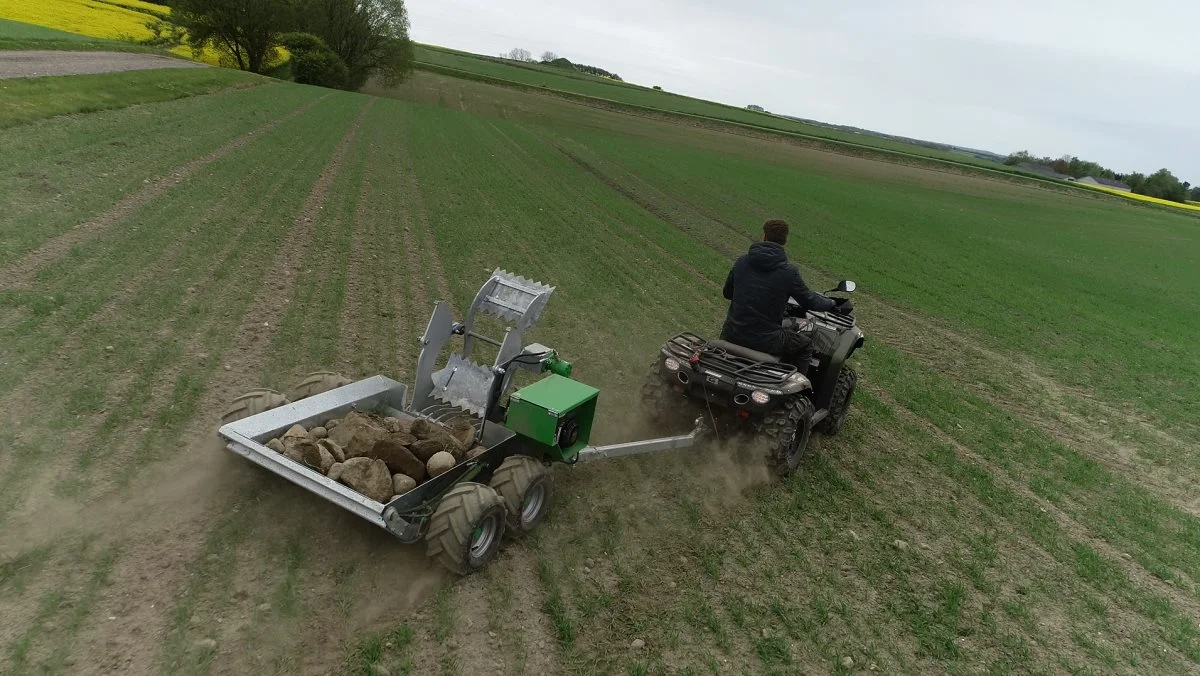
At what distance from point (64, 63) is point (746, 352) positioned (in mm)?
28766

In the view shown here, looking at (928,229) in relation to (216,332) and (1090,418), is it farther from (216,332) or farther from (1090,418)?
(216,332)

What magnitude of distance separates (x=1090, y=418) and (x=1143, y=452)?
0.90m

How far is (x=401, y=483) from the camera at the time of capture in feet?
13.8

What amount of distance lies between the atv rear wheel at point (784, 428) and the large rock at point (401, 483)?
124 inches

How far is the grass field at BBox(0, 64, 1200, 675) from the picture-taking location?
3740mm

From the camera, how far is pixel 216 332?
6875 mm

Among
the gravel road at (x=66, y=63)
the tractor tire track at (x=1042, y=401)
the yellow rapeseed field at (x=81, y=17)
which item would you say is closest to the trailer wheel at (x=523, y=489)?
the tractor tire track at (x=1042, y=401)

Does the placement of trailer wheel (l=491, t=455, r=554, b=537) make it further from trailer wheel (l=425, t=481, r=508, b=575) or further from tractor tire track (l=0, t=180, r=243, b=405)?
tractor tire track (l=0, t=180, r=243, b=405)

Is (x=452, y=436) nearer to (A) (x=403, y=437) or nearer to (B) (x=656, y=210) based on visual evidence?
(A) (x=403, y=437)

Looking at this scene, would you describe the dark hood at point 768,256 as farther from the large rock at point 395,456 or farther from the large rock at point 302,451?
the large rock at point 302,451

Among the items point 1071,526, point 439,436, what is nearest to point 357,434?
point 439,436

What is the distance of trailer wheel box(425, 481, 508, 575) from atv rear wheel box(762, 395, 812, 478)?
2.68 m

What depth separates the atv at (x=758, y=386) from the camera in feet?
18.7

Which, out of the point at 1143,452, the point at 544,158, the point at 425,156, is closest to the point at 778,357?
the point at 1143,452
